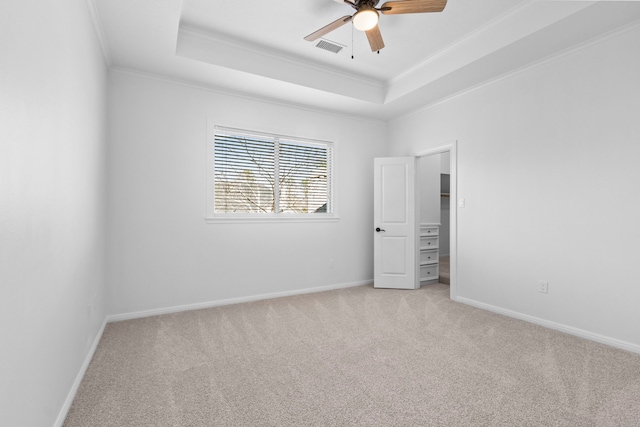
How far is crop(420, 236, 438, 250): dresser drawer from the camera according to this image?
16.9ft

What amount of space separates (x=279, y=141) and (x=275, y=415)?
3.45 m

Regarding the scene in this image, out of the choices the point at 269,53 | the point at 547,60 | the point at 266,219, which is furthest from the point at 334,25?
the point at 266,219

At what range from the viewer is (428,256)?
520cm

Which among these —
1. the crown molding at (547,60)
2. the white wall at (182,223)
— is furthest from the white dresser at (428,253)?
the crown molding at (547,60)

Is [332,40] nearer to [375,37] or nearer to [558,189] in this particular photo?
[375,37]

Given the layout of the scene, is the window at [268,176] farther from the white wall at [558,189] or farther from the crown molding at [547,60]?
the white wall at [558,189]

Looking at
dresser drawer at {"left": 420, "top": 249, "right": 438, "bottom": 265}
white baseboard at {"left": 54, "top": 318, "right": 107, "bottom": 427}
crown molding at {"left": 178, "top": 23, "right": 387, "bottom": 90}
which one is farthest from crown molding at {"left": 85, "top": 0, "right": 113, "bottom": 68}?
dresser drawer at {"left": 420, "top": 249, "right": 438, "bottom": 265}

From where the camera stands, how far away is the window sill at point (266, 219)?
156 inches

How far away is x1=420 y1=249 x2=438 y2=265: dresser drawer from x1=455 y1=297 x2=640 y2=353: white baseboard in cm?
110

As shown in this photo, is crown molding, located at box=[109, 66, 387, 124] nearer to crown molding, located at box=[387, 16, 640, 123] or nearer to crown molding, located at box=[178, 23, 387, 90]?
crown molding, located at box=[178, 23, 387, 90]

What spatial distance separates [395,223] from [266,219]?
1915 mm

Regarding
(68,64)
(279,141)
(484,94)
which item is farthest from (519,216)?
(68,64)

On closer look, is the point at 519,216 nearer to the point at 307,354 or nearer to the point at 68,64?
the point at 307,354

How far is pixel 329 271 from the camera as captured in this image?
188 inches
